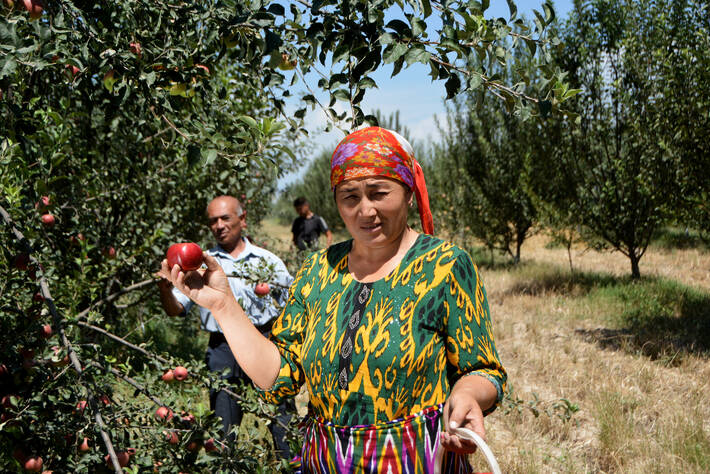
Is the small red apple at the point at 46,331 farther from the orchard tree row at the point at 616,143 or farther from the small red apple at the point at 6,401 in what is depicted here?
the orchard tree row at the point at 616,143

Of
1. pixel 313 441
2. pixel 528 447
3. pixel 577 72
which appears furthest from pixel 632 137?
pixel 313 441

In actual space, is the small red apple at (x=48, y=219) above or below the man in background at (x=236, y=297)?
above

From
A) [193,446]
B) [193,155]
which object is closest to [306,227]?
[193,446]

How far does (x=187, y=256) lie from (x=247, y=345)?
35 centimetres

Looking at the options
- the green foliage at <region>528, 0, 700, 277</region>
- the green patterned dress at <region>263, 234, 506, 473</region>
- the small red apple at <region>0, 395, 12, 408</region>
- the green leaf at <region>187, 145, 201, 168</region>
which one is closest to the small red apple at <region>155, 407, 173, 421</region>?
the small red apple at <region>0, 395, 12, 408</region>

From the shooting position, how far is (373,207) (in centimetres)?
134

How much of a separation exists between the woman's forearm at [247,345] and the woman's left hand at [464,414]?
0.49m

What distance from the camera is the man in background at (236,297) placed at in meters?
2.83

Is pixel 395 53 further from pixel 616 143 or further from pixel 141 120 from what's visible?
pixel 616 143

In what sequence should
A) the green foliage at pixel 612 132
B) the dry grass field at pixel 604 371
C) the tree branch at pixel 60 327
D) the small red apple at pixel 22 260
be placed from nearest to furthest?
1. the tree branch at pixel 60 327
2. the small red apple at pixel 22 260
3. the dry grass field at pixel 604 371
4. the green foliage at pixel 612 132

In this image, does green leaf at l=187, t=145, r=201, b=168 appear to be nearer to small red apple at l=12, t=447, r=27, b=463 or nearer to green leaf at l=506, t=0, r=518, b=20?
green leaf at l=506, t=0, r=518, b=20

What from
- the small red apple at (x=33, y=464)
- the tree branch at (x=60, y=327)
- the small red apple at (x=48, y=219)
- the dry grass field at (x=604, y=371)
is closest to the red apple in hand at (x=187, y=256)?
the tree branch at (x=60, y=327)

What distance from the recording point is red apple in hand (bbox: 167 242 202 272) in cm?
149

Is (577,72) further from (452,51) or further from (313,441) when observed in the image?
(313,441)
